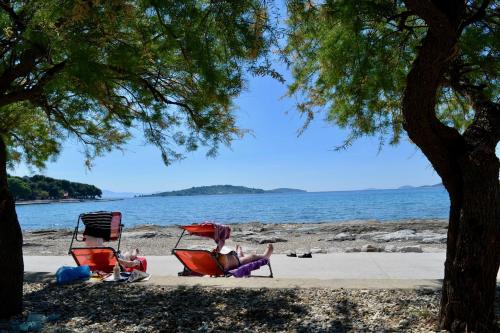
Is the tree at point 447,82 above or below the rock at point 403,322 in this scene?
above

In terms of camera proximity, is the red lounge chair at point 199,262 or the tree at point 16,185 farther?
the tree at point 16,185

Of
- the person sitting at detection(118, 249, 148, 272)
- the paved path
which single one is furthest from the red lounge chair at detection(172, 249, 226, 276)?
the paved path

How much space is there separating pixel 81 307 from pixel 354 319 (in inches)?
115

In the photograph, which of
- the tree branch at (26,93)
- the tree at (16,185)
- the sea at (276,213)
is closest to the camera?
the tree branch at (26,93)

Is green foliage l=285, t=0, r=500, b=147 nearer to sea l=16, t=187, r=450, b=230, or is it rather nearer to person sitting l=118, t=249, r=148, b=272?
person sitting l=118, t=249, r=148, b=272

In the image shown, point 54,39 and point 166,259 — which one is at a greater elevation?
point 54,39

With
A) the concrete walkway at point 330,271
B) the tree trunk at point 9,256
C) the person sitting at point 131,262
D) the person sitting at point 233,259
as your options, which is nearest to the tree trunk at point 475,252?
the concrete walkway at point 330,271

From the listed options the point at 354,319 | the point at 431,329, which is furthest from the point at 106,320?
the point at 431,329

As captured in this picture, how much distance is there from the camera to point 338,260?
8.99 meters

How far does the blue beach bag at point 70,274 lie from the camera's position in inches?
263

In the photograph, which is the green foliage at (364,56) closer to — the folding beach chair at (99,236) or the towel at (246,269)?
the towel at (246,269)

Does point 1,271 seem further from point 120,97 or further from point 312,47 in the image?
point 312,47

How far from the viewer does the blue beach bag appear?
21.9 ft

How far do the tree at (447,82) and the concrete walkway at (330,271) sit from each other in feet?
5.28
